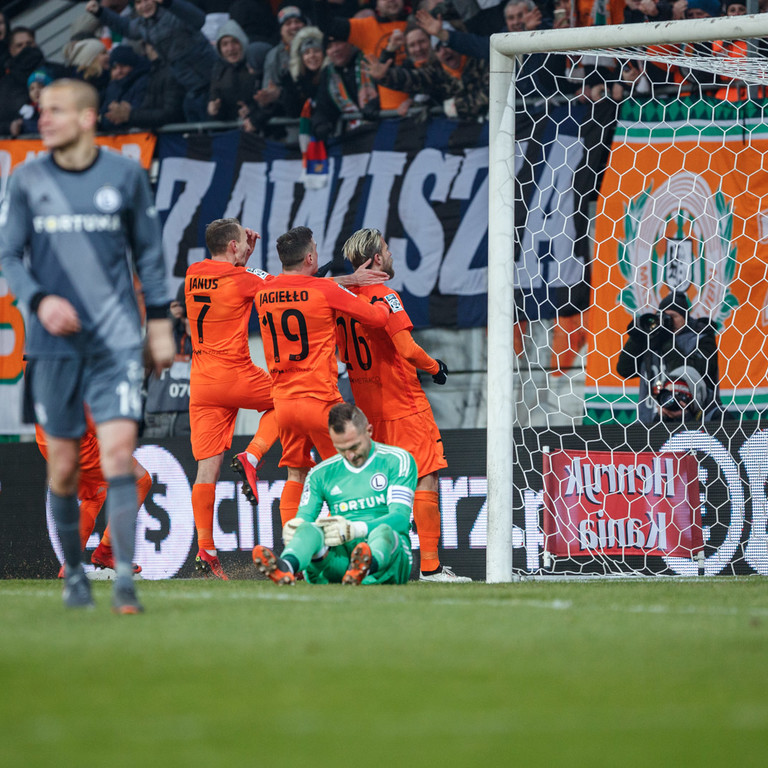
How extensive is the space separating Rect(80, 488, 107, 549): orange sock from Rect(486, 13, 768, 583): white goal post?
99.5 inches

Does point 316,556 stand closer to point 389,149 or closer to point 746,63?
point 746,63

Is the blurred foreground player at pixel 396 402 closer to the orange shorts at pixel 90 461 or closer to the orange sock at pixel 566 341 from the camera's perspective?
the orange shorts at pixel 90 461

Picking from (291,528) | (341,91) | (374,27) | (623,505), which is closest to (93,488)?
(291,528)

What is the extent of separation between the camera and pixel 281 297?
6863 mm

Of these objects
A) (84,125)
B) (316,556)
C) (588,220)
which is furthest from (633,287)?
(84,125)

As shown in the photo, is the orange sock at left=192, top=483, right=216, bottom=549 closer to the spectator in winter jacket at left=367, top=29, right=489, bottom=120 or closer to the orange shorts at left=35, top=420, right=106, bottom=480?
the orange shorts at left=35, top=420, right=106, bottom=480

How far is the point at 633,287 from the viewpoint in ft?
29.5

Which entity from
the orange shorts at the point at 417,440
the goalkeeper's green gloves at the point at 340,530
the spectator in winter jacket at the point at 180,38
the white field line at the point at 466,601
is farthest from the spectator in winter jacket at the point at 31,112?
the goalkeeper's green gloves at the point at 340,530

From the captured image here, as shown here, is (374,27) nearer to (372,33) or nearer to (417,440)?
(372,33)

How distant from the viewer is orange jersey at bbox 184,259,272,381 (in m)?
7.44

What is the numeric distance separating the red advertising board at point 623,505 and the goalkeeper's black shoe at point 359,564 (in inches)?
92.2

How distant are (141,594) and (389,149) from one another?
591 cm

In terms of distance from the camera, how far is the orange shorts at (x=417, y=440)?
7125 millimetres

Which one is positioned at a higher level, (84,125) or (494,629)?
(84,125)
